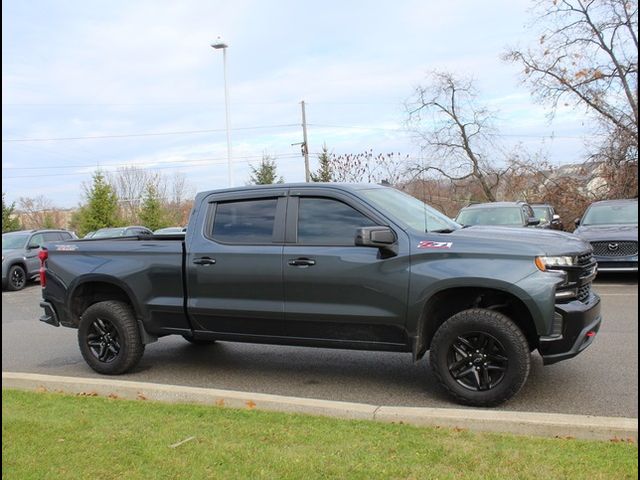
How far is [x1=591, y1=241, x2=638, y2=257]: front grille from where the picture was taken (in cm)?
1156

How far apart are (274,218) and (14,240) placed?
47.2ft

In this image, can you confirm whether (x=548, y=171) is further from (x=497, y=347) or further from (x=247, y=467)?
(x=247, y=467)

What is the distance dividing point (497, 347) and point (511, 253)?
77 cm

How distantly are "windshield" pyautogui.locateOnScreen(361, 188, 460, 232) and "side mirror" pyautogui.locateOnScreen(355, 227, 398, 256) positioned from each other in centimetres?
31

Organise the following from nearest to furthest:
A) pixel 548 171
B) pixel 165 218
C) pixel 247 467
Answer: pixel 247 467, pixel 548 171, pixel 165 218

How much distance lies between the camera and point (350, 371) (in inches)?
243

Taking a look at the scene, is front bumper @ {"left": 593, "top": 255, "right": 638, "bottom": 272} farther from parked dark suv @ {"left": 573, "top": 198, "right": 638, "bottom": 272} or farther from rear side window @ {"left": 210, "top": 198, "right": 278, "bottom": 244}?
rear side window @ {"left": 210, "top": 198, "right": 278, "bottom": 244}

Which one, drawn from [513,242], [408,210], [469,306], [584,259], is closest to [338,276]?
[408,210]

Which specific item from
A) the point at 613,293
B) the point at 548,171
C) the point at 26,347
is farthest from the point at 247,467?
the point at 548,171

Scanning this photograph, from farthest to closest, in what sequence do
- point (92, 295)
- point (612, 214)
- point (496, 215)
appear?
point (496, 215), point (612, 214), point (92, 295)

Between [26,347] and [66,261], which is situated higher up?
[66,261]

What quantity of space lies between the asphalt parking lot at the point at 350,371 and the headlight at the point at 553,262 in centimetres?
116

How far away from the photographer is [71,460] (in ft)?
12.0

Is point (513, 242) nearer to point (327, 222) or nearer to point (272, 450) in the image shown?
point (327, 222)
